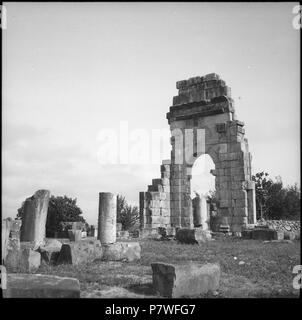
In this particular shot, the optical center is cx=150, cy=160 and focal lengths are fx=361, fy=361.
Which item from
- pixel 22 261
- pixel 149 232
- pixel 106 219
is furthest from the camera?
pixel 149 232

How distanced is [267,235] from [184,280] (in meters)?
10.3

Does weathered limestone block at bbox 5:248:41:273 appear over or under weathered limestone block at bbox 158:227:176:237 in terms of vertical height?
over

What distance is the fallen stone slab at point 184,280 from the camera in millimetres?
5210

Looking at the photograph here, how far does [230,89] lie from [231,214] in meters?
6.82

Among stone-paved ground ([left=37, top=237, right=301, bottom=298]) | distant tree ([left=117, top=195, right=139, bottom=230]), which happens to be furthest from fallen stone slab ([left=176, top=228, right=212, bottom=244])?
distant tree ([left=117, top=195, right=139, bottom=230])

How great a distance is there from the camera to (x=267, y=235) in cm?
1460

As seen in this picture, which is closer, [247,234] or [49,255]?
[49,255]

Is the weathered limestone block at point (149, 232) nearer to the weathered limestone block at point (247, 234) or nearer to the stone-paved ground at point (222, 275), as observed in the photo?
the weathered limestone block at point (247, 234)

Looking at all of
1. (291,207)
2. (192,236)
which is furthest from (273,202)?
(192,236)

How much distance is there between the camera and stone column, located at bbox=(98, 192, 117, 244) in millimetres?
11508

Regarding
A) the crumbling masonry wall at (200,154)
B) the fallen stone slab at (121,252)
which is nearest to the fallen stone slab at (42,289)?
the fallen stone slab at (121,252)

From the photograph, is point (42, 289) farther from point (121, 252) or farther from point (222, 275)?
point (121, 252)

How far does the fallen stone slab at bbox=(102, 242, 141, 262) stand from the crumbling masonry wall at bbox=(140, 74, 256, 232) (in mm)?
9815

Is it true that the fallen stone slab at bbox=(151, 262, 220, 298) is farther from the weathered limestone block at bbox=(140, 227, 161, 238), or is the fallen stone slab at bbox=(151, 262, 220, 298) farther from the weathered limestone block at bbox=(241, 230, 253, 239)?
the weathered limestone block at bbox=(140, 227, 161, 238)
